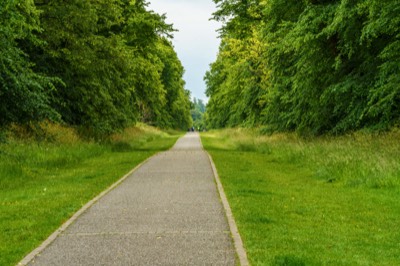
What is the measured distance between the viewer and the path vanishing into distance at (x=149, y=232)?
20.7 ft

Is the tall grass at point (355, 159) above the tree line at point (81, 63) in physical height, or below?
below

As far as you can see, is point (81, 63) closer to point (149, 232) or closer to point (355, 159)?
point (355, 159)

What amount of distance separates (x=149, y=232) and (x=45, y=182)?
7402mm

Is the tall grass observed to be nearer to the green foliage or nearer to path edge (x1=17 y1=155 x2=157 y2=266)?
path edge (x1=17 y1=155 x2=157 y2=266)

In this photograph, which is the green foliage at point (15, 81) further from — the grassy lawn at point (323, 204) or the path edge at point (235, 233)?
the path edge at point (235, 233)

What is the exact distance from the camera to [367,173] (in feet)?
43.4

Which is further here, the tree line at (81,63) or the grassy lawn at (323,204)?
the tree line at (81,63)

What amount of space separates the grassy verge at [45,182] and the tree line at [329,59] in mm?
8922

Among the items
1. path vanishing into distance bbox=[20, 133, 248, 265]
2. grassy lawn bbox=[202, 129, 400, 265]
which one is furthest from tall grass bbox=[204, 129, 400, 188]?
path vanishing into distance bbox=[20, 133, 248, 265]

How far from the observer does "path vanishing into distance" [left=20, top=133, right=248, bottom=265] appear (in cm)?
631

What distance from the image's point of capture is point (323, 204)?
1022 cm

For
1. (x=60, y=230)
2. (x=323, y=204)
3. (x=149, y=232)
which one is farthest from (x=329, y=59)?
(x=60, y=230)

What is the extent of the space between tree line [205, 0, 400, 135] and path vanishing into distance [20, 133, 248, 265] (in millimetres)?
8069

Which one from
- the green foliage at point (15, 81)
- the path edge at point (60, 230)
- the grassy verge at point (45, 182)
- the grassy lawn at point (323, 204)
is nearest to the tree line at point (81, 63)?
the green foliage at point (15, 81)
